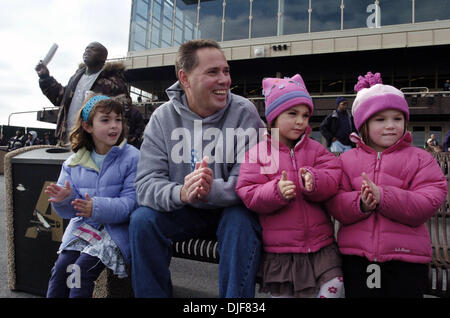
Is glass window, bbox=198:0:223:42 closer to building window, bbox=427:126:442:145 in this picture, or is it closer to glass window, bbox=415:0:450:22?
glass window, bbox=415:0:450:22

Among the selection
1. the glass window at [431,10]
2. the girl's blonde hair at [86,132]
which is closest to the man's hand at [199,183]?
the girl's blonde hair at [86,132]

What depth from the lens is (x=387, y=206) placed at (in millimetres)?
1577

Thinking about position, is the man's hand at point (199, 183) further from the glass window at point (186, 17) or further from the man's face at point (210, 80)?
the glass window at point (186, 17)

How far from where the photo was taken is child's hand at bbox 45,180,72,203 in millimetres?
1918

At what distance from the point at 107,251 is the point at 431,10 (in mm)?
22556

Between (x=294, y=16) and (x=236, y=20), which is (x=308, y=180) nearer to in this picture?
(x=294, y=16)

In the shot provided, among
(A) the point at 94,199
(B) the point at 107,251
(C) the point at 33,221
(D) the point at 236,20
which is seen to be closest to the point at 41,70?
(C) the point at 33,221

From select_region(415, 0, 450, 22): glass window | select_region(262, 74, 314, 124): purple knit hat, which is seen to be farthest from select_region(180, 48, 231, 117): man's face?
select_region(415, 0, 450, 22): glass window

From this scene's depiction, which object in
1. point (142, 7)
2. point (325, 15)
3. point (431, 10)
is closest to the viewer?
point (431, 10)

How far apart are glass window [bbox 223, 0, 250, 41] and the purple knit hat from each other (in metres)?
21.9

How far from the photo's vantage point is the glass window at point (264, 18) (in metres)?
22.0

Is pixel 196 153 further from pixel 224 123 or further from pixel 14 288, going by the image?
A: pixel 14 288

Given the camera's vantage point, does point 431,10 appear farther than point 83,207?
Yes

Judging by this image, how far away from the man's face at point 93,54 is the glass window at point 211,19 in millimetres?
20886
